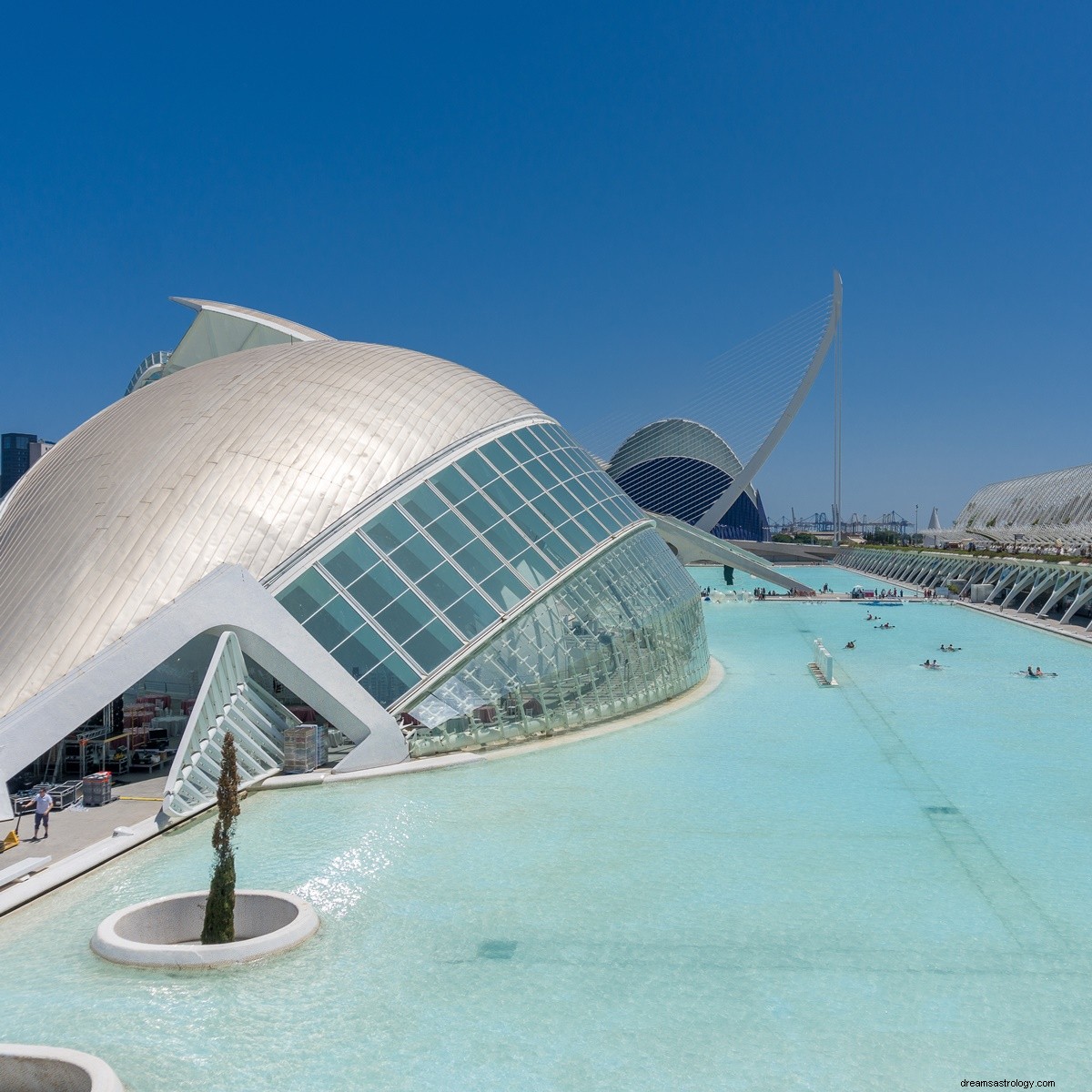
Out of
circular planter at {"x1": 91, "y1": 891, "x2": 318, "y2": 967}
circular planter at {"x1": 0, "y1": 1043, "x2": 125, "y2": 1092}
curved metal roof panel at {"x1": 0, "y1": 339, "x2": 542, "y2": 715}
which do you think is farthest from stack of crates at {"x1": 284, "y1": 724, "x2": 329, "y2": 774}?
circular planter at {"x1": 0, "y1": 1043, "x2": 125, "y2": 1092}

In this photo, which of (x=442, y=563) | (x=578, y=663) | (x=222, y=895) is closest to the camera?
(x=222, y=895)

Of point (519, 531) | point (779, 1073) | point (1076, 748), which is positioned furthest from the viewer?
point (519, 531)

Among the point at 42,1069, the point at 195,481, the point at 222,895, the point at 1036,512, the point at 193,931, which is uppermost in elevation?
the point at 1036,512

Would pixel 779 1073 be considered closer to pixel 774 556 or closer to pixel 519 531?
pixel 519 531

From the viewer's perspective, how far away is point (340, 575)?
15.9 metres

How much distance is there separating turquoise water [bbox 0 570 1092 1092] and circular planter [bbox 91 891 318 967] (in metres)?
0.21

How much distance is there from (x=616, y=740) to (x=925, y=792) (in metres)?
5.54

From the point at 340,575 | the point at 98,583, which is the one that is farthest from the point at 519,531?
the point at 98,583

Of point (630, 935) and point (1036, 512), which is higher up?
point (1036, 512)

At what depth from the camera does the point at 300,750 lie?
14930mm

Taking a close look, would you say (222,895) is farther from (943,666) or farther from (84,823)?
(943,666)

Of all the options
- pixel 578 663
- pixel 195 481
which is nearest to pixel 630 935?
pixel 578 663

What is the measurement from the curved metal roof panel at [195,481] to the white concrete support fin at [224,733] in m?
1.54

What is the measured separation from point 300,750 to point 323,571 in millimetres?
3013
